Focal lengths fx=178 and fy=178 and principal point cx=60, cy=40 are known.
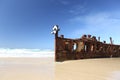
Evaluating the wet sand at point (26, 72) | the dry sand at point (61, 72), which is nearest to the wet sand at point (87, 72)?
the dry sand at point (61, 72)

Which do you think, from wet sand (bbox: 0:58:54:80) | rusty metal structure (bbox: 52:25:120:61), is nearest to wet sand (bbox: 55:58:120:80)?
wet sand (bbox: 0:58:54:80)

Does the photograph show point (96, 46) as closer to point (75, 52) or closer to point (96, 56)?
point (96, 56)

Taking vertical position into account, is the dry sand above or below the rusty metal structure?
below

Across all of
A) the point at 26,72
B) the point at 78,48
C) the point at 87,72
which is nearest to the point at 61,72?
the point at 87,72

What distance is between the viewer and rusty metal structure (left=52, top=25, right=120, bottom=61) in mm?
9595

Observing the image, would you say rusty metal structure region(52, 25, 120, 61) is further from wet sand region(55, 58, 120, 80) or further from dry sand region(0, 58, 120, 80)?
wet sand region(55, 58, 120, 80)

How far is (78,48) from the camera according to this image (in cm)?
1098

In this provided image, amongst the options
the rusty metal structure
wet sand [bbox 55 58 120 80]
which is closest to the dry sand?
wet sand [bbox 55 58 120 80]

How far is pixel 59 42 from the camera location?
961 cm

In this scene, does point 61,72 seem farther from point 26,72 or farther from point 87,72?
point 26,72

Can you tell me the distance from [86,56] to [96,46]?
150 cm

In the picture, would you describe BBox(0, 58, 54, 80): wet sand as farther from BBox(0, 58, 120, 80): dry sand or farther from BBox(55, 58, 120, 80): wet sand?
BBox(55, 58, 120, 80): wet sand

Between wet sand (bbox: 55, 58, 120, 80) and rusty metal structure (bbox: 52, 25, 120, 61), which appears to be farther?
rusty metal structure (bbox: 52, 25, 120, 61)

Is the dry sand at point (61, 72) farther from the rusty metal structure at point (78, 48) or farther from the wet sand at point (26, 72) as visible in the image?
the rusty metal structure at point (78, 48)
